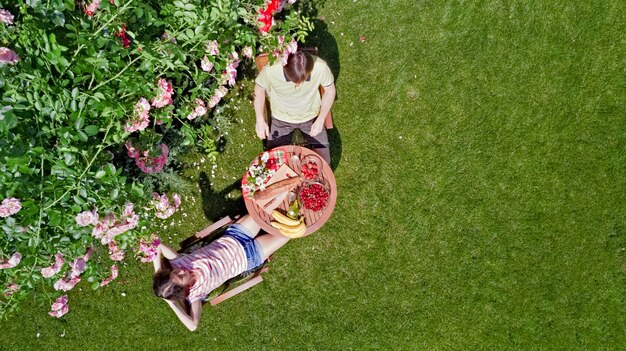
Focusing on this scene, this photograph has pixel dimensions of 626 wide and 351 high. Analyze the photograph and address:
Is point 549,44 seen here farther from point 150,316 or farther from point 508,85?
point 150,316

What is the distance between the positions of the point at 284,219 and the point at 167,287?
4.29ft

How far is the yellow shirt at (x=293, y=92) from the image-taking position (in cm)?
490

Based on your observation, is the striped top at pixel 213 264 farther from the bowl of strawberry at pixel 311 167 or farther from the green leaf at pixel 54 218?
the green leaf at pixel 54 218

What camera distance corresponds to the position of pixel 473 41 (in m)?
5.96

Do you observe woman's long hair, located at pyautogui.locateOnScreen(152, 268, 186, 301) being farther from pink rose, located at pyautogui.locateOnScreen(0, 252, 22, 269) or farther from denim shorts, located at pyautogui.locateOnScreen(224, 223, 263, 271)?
pink rose, located at pyautogui.locateOnScreen(0, 252, 22, 269)

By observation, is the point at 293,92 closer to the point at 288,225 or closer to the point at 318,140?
the point at 318,140

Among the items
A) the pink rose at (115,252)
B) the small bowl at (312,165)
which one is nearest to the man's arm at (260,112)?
the small bowl at (312,165)

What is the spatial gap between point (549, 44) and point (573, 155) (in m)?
1.34

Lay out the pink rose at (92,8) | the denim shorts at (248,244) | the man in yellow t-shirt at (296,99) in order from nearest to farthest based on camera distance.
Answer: the pink rose at (92,8) < the man in yellow t-shirt at (296,99) < the denim shorts at (248,244)

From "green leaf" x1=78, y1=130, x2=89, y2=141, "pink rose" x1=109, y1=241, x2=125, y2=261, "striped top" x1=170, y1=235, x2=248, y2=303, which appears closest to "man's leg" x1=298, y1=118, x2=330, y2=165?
"striped top" x1=170, y1=235, x2=248, y2=303

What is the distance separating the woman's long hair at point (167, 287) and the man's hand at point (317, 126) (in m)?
2.07

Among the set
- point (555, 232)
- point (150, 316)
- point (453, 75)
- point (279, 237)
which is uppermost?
point (453, 75)

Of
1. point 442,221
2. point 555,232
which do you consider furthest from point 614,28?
point 442,221

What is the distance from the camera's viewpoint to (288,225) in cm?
511
